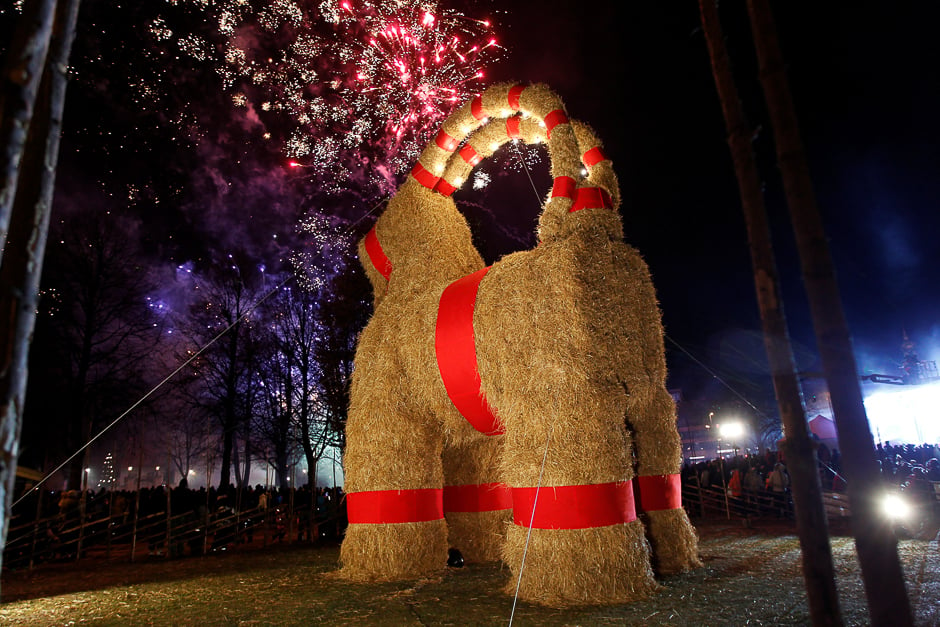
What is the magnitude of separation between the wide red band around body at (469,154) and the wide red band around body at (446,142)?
11cm

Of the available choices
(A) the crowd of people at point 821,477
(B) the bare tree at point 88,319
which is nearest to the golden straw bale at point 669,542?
(A) the crowd of people at point 821,477

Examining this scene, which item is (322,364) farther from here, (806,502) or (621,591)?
(806,502)

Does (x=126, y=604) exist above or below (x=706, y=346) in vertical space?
below

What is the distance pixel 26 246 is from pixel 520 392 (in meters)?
3.54

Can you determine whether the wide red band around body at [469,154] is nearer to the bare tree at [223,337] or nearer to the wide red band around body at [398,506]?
the wide red band around body at [398,506]

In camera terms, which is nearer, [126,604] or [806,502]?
[806,502]

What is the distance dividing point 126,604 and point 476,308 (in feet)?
15.4

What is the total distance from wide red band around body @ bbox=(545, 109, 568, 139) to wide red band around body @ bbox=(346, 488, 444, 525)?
390 centimetres

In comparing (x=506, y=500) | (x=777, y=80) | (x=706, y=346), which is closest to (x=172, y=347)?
(x=506, y=500)

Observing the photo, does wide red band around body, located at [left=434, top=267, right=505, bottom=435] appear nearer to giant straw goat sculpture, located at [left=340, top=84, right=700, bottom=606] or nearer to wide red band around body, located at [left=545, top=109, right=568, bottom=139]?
giant straw goat sculpture, located at [left=340, top=84, right=700, bottom=606]

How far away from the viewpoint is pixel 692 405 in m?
34.2

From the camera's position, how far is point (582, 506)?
4098 millimetres

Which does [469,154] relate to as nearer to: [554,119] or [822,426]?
[554,119]

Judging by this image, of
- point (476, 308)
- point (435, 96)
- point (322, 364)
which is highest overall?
point (435, 96)
